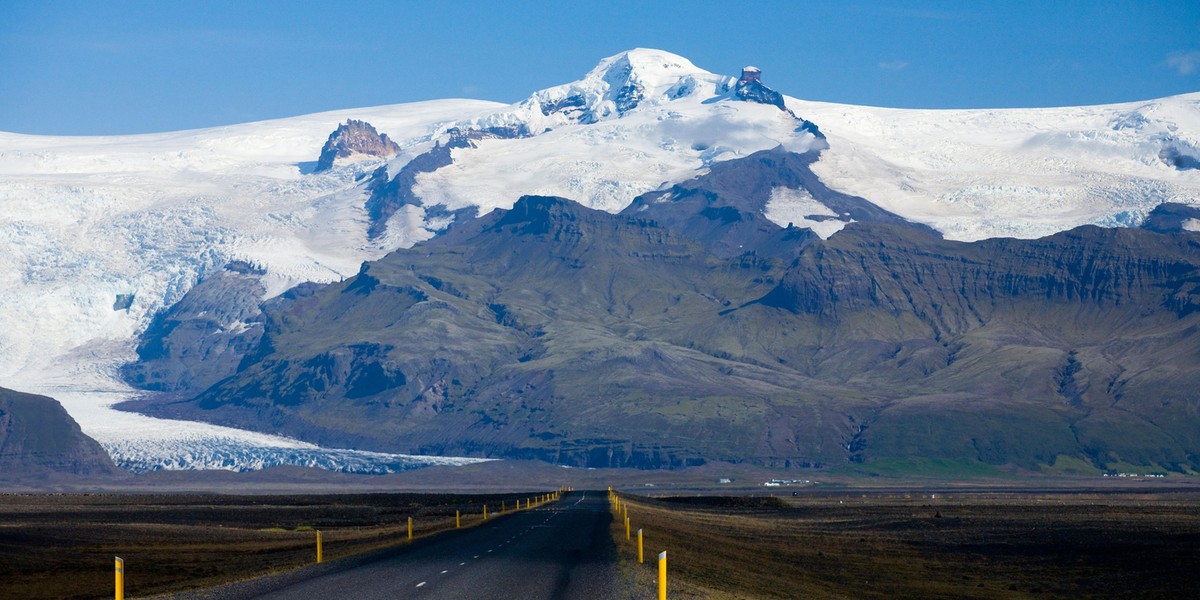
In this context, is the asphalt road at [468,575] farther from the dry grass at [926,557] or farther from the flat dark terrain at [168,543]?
the flat dark terrain at [168,543]

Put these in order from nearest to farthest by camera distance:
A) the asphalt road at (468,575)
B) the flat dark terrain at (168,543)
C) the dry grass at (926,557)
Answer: the asphalt road at (468,575) → the flat dark terrain at (168,543) → the dry grass at (926,557)

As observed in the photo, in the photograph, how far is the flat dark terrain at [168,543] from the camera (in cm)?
7750

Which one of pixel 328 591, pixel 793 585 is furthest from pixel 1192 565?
pixel 328 591

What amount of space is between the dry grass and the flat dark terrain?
1929 cm

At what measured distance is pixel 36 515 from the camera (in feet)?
537

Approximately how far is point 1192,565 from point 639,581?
3911cm

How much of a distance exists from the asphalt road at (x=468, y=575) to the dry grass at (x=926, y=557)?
2.25 meters

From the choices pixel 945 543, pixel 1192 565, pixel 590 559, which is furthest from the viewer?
pixel 945 543

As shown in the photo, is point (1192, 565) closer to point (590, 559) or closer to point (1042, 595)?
point (1042, 595)

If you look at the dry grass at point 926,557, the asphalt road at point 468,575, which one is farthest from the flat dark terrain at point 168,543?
the dry grass at point 926,557

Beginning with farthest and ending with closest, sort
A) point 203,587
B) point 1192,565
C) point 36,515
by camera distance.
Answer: point 36,515
point 1192,565
point 203,587

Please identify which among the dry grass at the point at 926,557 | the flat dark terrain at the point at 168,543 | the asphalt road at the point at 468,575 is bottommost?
the dry grass at the point at 926,557

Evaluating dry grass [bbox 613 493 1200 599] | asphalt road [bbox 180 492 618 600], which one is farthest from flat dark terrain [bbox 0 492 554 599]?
dry grass [bbox 613 493 1200 599]

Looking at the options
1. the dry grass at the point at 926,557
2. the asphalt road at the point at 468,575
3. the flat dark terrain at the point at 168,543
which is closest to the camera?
the asphalt road at the point at 468,575
